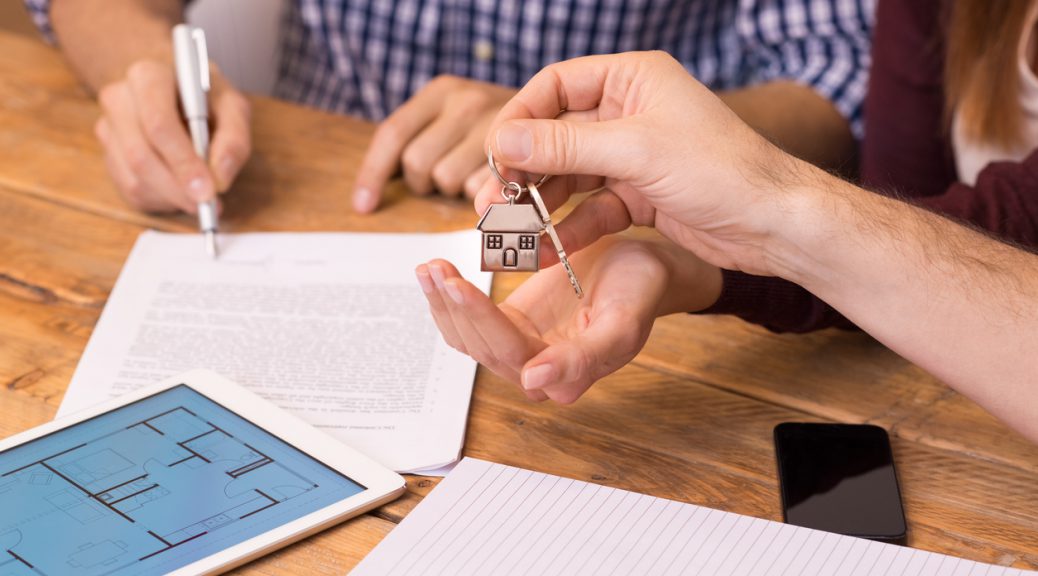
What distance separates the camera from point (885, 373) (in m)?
0.86

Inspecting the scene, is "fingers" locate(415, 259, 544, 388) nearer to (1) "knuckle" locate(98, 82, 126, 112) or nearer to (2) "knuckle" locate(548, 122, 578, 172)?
(2) "knuckle" locate(548, 122, 578, 172)

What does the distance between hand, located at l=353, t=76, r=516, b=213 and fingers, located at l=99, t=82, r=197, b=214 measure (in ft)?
0.64

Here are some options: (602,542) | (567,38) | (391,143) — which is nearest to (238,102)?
(391,143)

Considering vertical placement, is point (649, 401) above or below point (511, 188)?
below

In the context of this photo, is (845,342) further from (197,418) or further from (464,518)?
(197,418)

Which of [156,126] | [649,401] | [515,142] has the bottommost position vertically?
[649,401]

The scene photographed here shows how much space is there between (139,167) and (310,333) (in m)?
0.35

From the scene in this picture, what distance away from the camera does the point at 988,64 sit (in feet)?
3.81

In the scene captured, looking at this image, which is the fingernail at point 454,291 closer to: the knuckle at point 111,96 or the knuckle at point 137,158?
the knuckle at point 137,158

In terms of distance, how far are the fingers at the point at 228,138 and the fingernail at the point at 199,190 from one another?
35 millimetres

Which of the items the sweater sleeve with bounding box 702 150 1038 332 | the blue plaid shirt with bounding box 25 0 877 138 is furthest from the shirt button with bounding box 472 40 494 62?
the sweater sleeve with bounding box 702 150 1038 332

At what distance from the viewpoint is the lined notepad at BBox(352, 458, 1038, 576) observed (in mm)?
613

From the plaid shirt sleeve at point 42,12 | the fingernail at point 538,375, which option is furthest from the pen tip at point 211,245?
the plaid shirt sleeve at point 42,12

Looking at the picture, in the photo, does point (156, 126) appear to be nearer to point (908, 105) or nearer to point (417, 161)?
point (417, 161)
